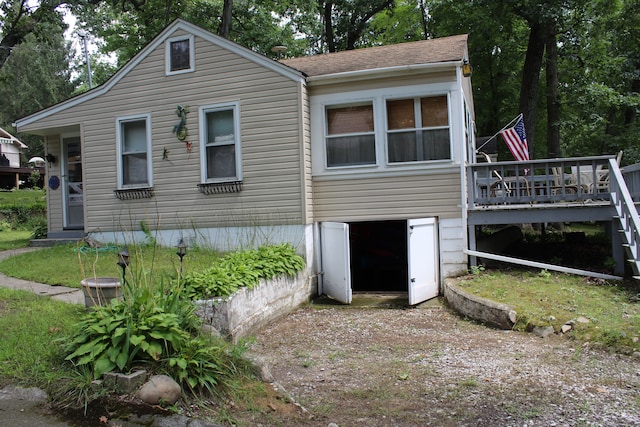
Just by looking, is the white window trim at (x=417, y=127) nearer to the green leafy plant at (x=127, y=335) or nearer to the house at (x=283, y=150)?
the house at (x=283, y=150)

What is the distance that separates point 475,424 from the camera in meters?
3.66

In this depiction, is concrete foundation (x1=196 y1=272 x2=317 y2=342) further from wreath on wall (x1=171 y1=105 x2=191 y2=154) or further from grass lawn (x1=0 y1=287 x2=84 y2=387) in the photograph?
wreath on wall (x1=171 y1=105 x2=191 y2=154)

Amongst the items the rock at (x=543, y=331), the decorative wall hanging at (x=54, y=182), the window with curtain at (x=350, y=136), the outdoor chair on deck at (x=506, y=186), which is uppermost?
the window with curtain at (x=350, y=136)

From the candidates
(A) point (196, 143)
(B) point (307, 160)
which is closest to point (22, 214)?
(A) point (196, 143)

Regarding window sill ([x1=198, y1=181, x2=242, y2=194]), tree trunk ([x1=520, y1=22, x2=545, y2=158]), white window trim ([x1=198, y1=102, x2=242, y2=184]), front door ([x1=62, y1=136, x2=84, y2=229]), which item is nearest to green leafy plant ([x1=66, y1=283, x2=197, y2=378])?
window sill ([x1=198, y1=181, x2=242, y2=194])

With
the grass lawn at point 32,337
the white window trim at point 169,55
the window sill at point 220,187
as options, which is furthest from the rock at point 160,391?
the white window trim at point 169,55

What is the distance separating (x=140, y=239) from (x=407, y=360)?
690 centimetres

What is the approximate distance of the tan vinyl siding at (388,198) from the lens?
29.2ft

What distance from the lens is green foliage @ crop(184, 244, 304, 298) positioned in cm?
571

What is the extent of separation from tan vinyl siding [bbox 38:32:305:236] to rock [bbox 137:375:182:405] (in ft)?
18.0

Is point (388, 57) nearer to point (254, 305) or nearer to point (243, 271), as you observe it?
point (243, 271)

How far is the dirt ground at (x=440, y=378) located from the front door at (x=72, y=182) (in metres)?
7.31

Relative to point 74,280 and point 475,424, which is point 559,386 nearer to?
point 475,424

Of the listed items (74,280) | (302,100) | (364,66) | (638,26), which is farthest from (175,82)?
(638,26)
